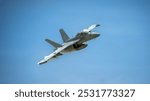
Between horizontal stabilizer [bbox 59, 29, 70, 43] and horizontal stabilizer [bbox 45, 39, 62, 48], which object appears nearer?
horizontal stabilizer [bbox 45, 39, 62, 48]

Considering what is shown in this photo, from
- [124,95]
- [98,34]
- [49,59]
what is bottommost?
A: [124,95]

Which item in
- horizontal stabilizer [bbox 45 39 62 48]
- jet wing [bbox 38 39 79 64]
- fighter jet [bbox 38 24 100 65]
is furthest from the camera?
horizontal stabilizer [bbox 45 39 62 48]

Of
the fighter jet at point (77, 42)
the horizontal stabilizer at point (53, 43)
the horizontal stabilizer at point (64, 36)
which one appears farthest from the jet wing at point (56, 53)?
the horizontal stabilizer at point (64, 36)

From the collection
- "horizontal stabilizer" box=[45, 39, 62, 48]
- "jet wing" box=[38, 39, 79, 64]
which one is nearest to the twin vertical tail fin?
"horizontal stabilizer" box=[45, 39, 62, 48]

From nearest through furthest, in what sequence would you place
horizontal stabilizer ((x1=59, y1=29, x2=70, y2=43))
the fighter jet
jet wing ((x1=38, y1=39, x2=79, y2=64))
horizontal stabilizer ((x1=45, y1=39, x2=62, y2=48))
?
1. jet wing ((x1=38, y1=39, x2=79, y2=64))
2. the fighter jet
3. horizontal stabilizer ((x1=45, y1=39, x2=62, y2=48))
4. horizontal stabilizer ((x1=59, y1=29, x2=70, y2=43))

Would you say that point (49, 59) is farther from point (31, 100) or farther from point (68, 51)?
point (31, 100)

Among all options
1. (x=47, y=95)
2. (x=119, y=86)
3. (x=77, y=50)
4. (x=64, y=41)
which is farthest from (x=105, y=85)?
(x=64, y=41)

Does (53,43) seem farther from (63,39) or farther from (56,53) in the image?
(56,53)

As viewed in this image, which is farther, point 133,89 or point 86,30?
point 86,30

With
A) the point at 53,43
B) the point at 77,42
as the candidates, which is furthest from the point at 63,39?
the point at 77,42

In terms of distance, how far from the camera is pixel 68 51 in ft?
40.5

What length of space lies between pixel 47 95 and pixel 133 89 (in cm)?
214

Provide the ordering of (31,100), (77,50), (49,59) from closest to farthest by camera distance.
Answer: (31,100) < (49,59) < (77,50)

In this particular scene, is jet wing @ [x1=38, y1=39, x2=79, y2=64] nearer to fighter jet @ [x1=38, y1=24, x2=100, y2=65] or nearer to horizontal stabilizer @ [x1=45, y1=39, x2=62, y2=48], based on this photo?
fighter jet @ [x1=38, y1=24, x2=100, y2=65]
